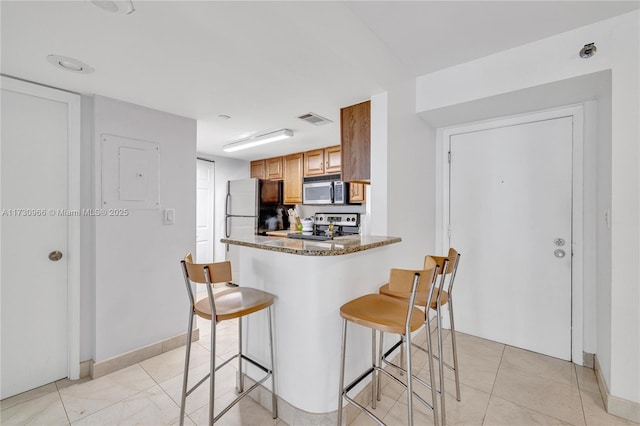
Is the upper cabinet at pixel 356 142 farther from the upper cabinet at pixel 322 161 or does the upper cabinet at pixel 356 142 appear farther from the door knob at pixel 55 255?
the door knob at pixel 55 255

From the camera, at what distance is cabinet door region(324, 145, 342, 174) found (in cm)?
392

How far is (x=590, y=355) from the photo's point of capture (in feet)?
7.14

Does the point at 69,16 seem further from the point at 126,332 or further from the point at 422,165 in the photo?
the point at 422,165

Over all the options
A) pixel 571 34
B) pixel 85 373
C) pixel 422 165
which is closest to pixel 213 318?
pixel 85 373

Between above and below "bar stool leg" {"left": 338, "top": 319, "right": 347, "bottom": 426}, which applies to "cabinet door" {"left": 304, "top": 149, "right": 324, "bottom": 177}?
above

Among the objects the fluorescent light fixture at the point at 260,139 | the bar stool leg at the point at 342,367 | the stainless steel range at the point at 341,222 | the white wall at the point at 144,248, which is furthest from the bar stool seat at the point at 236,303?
the stainless steel range at the point at 341,222

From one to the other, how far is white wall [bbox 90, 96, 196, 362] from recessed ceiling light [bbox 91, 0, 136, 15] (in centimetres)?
117

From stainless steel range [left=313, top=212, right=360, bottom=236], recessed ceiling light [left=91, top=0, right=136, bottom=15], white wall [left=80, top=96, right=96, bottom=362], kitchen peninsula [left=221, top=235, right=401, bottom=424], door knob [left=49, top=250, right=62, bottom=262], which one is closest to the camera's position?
recessed ceiling light [left=91, top=0, right=136, bottom=15]

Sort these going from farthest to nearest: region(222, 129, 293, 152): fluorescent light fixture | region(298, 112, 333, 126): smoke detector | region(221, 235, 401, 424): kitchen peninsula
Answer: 1. region(222, 129, 293, 152): fluorescent light fixture
2. region(298, 112, 333, 126): smoke detector
3. region(221, 235, 401, 424): kitchen peninsula

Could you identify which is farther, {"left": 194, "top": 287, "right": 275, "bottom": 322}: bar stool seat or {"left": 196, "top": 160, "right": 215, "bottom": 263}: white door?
{"left": 196, "top": 160, "right": 215, "bottom": 263}: white door

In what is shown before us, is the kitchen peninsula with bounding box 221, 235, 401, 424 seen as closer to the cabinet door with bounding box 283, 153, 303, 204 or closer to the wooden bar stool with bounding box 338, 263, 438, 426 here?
the wooden bar stool with bounding box 338, 263, 438, 426

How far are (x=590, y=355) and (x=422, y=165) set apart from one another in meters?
1.96

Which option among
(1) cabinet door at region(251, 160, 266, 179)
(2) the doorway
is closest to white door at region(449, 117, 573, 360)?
(2) the doorway

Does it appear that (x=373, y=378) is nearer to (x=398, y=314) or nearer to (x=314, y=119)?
(x=398, y=314)
